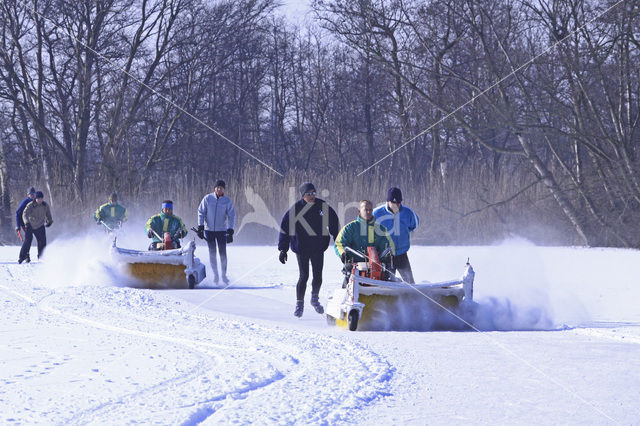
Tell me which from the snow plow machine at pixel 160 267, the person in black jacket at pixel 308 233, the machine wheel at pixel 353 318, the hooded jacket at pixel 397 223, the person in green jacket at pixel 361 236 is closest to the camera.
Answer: the machine wheel at pixel 353 318

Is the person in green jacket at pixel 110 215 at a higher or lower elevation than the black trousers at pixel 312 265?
higher

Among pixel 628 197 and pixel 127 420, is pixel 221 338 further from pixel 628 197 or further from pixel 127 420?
pixel 628 197

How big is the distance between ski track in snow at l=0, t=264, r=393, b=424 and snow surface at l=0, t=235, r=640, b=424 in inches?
0.6

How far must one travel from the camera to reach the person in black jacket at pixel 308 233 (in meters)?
12.2

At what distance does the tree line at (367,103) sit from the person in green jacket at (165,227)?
1115cm

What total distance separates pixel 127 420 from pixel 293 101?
47546mm

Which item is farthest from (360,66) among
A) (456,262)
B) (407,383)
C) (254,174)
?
(407,383)

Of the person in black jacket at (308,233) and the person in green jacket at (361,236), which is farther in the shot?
the person in black jacket at (308,233)

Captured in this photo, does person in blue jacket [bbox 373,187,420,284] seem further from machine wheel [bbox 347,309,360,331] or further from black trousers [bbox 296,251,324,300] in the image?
machine wheel [bbox 347,309,360,331]

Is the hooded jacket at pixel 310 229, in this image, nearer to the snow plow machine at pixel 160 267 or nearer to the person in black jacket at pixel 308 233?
the person in black jacket at pixel 308 233

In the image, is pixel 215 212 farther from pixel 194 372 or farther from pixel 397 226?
pixel 194 372

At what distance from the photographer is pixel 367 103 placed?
1816 inches

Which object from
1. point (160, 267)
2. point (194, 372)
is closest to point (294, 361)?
point (194, 372)

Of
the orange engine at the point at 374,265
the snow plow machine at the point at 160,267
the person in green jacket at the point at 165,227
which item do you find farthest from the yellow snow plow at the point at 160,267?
the orange engine at the point at 374,265
